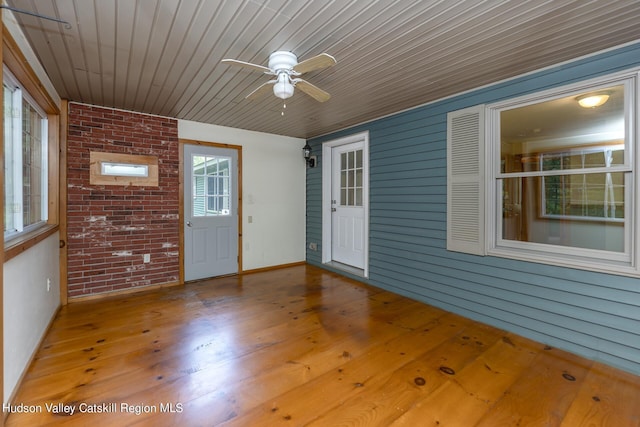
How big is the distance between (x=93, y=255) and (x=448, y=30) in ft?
14.7

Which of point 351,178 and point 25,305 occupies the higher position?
point 351,178

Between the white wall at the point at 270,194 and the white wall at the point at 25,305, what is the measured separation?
2.46 meters

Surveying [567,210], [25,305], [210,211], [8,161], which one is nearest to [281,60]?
[8,161]

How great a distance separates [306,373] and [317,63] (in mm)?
2195

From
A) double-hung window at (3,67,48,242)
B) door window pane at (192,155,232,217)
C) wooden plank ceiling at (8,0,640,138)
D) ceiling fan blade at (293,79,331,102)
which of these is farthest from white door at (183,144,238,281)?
ceiling fan blade at (293,79,331,102)

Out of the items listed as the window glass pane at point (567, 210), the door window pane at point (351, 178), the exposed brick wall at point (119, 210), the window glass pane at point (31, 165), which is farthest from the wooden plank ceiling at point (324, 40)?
the door window pane at point (351, 178)

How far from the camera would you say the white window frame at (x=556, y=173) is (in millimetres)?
2219

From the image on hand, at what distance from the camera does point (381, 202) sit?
417cm

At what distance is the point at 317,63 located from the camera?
6.62 ft

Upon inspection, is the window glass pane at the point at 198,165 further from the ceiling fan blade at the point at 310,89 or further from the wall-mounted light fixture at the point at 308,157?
the ceiling fan blade at the point at 310,89

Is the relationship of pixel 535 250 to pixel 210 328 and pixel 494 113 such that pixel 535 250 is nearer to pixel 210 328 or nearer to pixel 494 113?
pixel 494 113

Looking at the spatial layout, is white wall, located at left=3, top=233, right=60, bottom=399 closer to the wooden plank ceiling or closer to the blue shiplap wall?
the wooden plank ceiling

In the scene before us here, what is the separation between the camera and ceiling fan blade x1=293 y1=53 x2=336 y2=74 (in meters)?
1.93

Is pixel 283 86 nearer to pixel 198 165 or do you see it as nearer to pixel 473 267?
pixel 473 267
